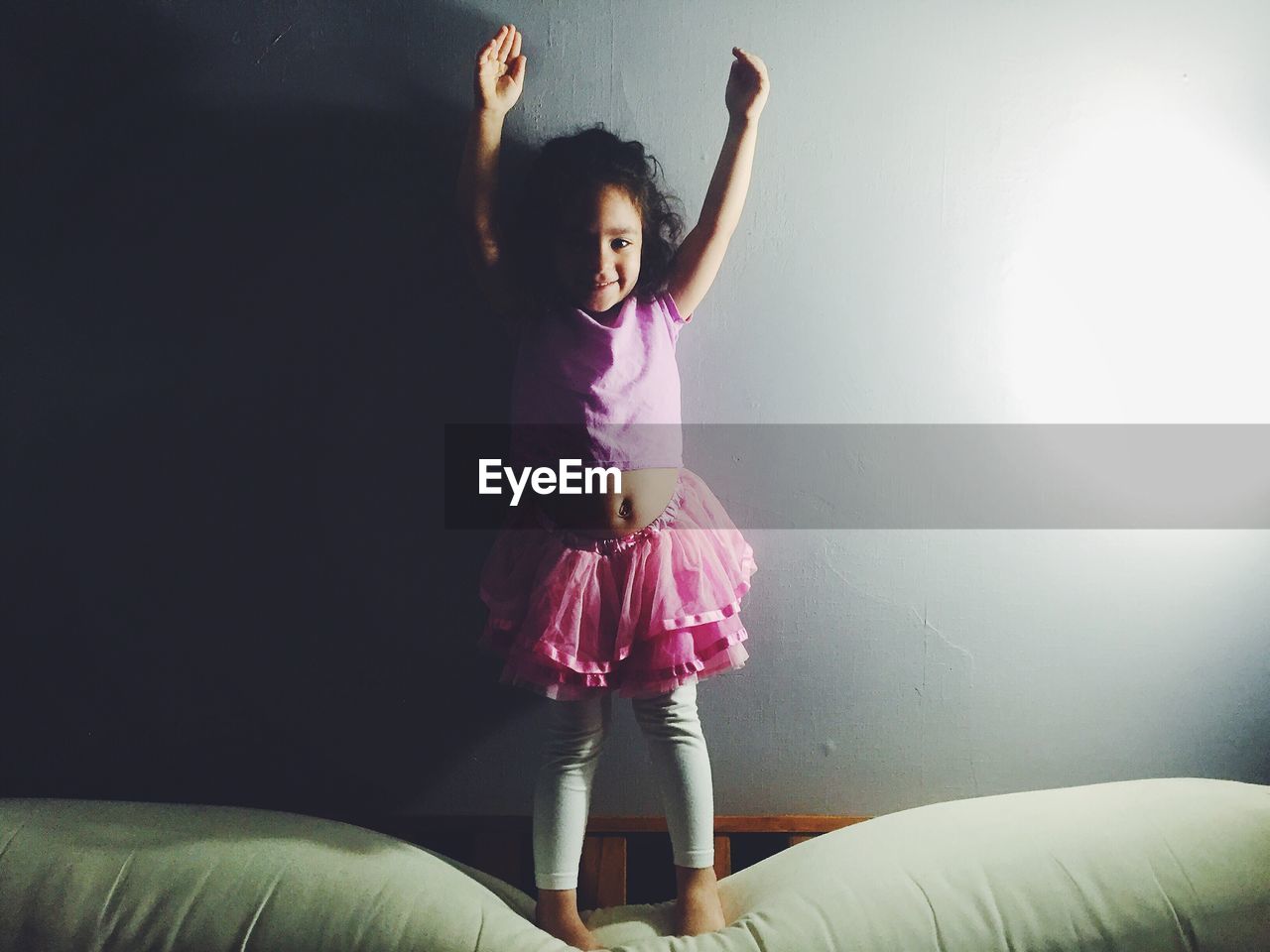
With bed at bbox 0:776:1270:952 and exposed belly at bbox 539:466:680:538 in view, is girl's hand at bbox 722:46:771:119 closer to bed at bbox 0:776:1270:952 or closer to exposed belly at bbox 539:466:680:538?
exposed belly at bbox 539:466:680:538

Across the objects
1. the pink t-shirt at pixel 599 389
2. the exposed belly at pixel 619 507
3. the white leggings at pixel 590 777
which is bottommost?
the white leggings at pixel 590 777

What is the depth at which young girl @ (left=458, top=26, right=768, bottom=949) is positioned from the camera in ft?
2.83

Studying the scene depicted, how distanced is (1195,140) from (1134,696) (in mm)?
715

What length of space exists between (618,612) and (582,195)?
443mm

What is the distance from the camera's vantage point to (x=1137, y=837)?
2.82ft

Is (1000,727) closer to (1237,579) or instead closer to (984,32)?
(1237,579)

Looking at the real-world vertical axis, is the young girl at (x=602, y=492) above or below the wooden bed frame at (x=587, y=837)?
above

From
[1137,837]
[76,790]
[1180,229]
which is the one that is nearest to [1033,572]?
[1137,837]

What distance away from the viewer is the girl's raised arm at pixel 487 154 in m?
0.89

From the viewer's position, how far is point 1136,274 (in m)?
1.02

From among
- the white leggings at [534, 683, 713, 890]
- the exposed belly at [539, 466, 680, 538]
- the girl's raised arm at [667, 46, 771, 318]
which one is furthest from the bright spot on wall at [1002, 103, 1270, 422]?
the white leggings at [534, 683, 713, 890]

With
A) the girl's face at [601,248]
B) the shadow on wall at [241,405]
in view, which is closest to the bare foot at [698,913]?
the shadow on wall at [241,405]

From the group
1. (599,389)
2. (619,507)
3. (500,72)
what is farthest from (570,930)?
(500,72)

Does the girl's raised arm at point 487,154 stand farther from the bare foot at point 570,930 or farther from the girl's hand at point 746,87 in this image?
the bare foot at point 570,930
